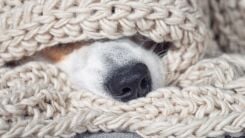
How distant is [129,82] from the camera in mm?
966

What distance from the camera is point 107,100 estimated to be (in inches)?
36.7

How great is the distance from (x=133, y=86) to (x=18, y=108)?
219mm

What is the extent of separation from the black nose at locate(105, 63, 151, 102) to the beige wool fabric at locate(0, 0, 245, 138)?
5 cm

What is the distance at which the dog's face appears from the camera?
98 cm

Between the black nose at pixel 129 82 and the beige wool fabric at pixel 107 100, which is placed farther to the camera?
the black nose at pixel 129 82

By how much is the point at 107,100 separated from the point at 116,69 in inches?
3.4

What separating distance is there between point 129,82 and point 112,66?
2.4 inches

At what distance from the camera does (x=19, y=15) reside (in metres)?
0.98

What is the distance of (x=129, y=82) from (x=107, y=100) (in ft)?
0.20

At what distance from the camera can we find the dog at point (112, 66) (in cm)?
98

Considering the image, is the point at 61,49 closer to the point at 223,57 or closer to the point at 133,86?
A: the point at 133,86

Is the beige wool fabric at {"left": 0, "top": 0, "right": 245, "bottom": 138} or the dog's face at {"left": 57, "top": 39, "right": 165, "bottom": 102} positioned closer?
the beige wool fabric at {"left": 0, "top": 0, "right": 245, "bottom": 138}

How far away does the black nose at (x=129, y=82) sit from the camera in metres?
0.97

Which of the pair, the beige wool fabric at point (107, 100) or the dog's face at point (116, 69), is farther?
the dog's face at point (116, 69)
